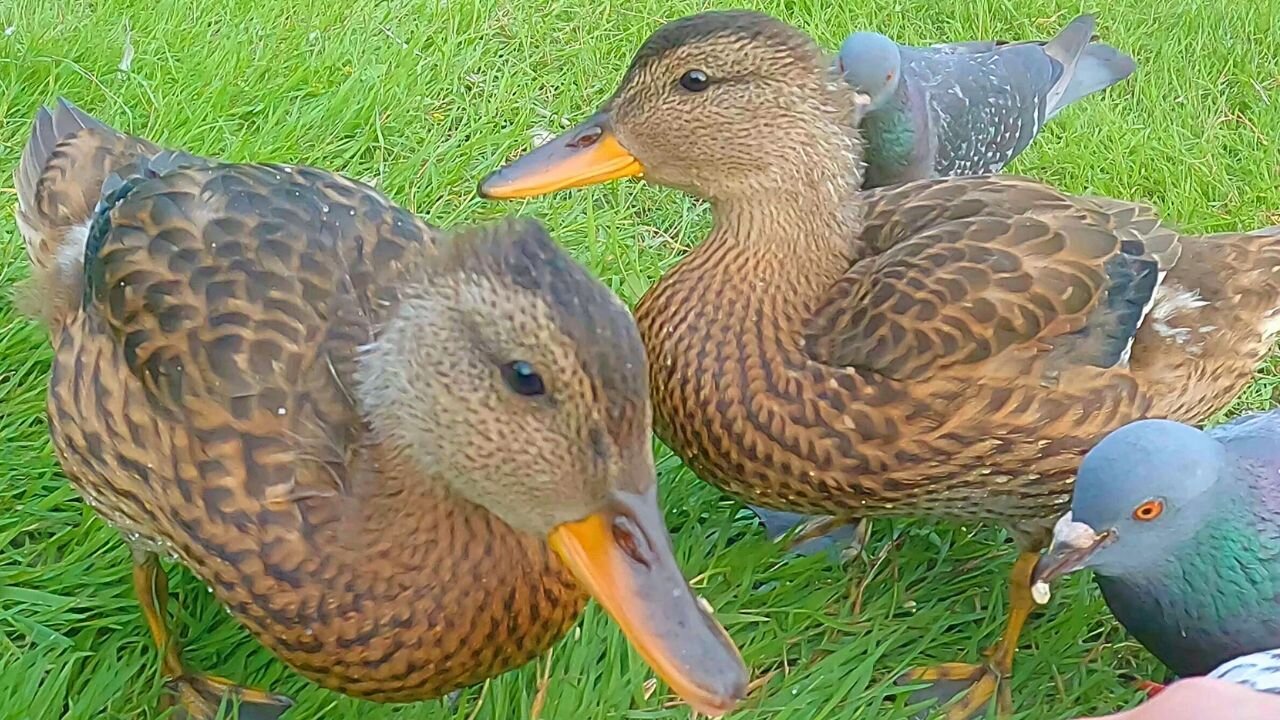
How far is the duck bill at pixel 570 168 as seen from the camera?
246cm

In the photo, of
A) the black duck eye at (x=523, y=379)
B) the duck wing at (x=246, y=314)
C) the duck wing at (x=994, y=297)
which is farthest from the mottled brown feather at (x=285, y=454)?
Answer: the duck wing at (x=994, y=297)

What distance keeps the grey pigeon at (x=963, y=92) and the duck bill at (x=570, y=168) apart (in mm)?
817

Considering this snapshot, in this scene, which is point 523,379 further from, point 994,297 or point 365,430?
point 994,297

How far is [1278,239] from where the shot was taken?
2.60m

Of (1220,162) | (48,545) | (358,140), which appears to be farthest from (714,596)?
(1220,162)

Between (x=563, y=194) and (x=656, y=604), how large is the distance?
6.44 feet

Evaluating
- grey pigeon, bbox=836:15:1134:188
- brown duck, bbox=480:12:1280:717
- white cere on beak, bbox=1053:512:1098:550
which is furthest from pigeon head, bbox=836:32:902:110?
white cere on beak, bbox=1053:512:1098:550

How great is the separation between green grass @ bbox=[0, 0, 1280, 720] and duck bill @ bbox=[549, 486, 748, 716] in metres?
0.71

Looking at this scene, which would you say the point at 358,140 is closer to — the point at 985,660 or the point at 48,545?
the point at 48,545

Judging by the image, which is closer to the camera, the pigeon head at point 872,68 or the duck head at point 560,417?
the duck head at point 560,417

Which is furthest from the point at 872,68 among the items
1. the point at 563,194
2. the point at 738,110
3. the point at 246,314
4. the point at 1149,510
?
the point at 246,314

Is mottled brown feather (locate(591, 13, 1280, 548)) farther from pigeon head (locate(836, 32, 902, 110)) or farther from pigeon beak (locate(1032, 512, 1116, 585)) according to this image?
pigeon head (locate(836, 32, 902, 110))

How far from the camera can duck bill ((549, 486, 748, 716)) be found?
60.7 inches

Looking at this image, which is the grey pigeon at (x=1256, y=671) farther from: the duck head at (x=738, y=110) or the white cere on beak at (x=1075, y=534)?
the duck head at (x=738, y=110)
